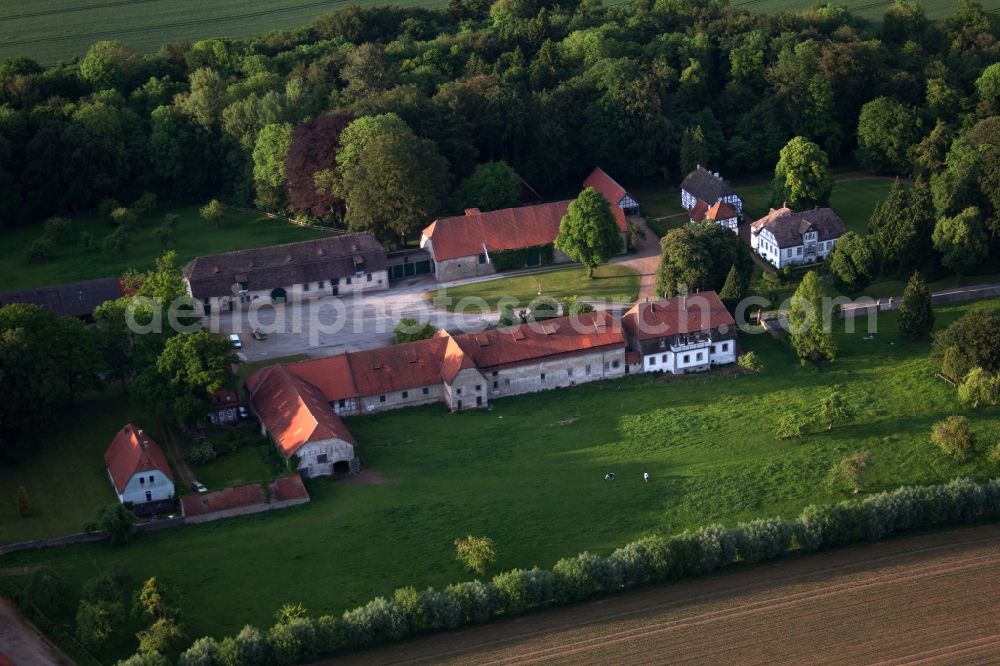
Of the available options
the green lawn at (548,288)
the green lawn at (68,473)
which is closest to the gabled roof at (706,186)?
the green lawn at (548,288)

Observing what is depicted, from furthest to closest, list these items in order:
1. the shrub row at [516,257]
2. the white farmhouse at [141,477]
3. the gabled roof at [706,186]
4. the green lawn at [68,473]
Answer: the gabled roof at [706,186] < the shrub row at [516,257] < the white farmhouse at [141,477] < the green lawn at [68,473]

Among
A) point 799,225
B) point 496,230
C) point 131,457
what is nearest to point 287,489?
point 131,457

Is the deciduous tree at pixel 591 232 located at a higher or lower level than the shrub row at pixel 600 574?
higher

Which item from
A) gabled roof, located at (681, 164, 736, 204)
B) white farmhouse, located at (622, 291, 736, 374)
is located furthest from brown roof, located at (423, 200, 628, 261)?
white farmhouse, located at (622, 291, 736, 374)

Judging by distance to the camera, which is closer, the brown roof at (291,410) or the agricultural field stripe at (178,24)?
the brown roof at (291,410)

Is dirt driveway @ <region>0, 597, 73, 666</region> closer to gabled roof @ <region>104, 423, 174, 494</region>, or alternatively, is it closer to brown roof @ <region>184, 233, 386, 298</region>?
gabled roof @ <region>104, 423, 174, 494</region>

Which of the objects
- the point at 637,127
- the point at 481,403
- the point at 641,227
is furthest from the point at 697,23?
the point at 481,403

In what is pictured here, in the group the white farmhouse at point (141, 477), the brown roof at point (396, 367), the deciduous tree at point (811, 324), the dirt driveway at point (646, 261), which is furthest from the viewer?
the dirt driveway at point (646, 261)

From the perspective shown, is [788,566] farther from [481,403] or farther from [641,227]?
[641,227]

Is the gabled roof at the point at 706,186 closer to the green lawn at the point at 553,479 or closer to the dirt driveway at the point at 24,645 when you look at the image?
the green lawn at the point at 553,479
